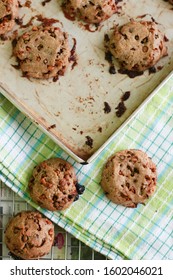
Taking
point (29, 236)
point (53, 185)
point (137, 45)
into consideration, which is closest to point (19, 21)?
point (137, 45)

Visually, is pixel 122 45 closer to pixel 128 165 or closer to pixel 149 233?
pixel 128 165

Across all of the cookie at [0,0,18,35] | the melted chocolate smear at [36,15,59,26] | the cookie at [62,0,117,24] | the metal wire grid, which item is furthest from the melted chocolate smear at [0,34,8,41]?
the metal wire grid

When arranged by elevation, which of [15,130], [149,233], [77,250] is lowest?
[77,250]

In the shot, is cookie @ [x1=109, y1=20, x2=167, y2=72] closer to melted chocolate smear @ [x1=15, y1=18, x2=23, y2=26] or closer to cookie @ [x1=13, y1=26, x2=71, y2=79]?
cookie @ [x1=13, y1=26, x2=71, y2=79]

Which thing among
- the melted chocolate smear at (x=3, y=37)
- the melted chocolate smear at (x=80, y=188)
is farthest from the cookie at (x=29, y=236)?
the melted chocolate smear at (x=3, y=37)

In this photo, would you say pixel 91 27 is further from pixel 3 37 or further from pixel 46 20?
pixel 3 37

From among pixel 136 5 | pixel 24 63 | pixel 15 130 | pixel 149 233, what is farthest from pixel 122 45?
pixel 149 233
